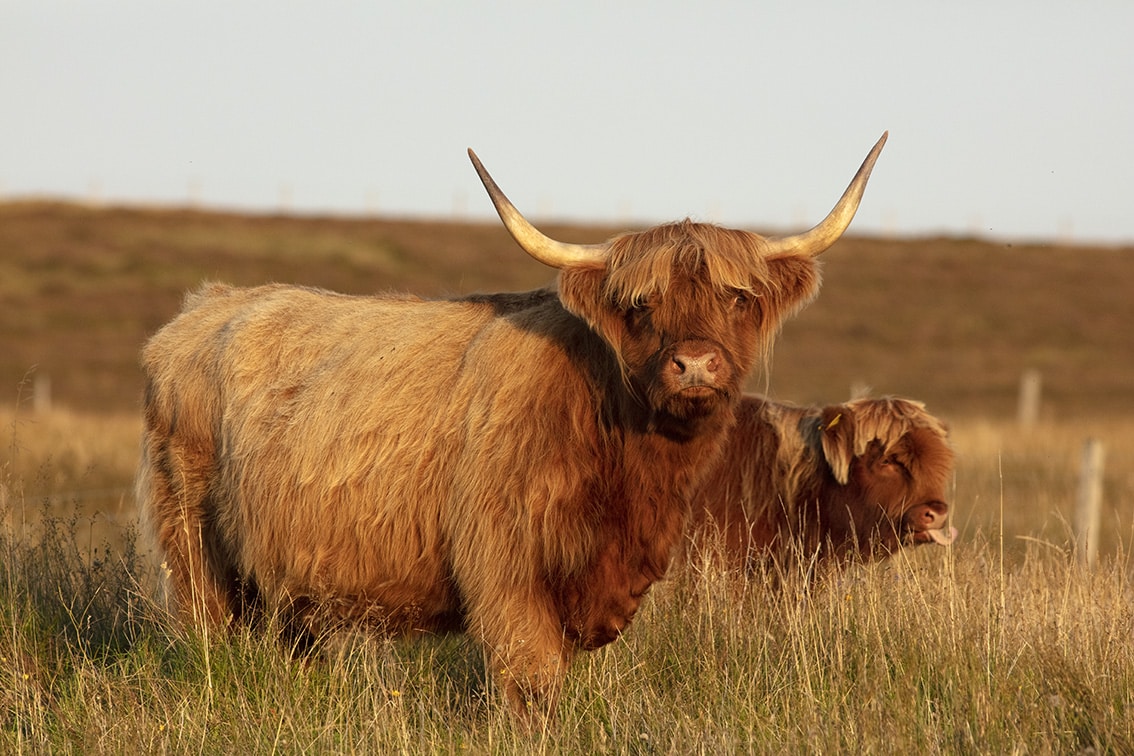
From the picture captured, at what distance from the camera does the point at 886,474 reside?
5.81m

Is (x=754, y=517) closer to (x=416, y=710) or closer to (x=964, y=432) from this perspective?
(x=416, y=710)

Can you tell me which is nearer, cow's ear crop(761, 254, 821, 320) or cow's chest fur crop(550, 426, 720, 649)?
cow's chest fur crop(550, 426, 720, 649)

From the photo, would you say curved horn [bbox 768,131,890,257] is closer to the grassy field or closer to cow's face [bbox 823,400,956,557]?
the grassy field

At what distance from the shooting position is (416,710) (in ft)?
14.0

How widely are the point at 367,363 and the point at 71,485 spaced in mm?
7363

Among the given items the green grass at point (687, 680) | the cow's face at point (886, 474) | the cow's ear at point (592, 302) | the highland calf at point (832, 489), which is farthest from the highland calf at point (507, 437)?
the cow's face at point (886, 474)

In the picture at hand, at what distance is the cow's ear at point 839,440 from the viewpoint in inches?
229

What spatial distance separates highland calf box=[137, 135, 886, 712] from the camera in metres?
4.09

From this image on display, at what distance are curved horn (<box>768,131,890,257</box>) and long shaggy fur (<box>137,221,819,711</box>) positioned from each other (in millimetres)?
56

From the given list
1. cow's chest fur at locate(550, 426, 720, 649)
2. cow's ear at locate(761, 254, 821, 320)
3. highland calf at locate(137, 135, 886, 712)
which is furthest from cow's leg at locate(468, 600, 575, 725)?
cow's ear at locate(761, 254, 821, 320)

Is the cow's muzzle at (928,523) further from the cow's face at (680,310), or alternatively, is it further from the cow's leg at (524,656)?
the cow's leg at (524,656)

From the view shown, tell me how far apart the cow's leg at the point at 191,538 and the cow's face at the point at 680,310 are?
Answer: 192 centimetres

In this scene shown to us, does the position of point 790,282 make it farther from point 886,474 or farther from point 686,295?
point 886,474

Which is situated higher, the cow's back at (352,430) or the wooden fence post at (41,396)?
the cow's back at (352,430)
